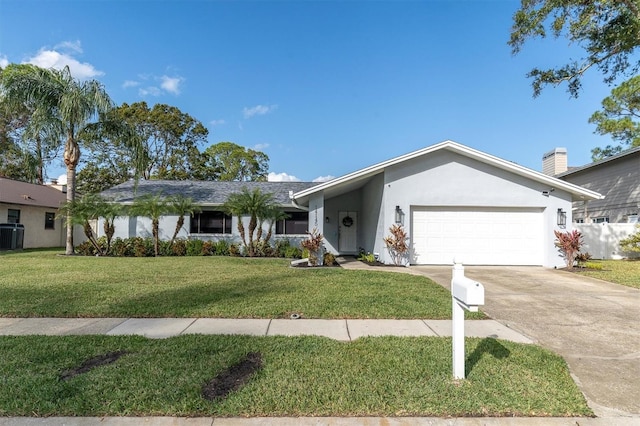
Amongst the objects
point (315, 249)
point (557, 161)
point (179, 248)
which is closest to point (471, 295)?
point (315, 249)

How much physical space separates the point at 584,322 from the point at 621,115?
81.3 feet

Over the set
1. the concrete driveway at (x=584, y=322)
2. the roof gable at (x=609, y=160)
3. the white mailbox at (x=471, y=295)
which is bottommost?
the concrete driveway at (x=584, y=322)

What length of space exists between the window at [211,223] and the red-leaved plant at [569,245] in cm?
1377

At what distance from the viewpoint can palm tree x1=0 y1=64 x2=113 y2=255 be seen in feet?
46.1

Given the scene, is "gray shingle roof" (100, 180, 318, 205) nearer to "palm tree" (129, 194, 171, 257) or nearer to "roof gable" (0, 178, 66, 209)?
"palm tree" (129, 194, 171, 257)

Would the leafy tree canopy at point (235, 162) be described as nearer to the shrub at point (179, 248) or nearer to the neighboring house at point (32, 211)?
the neighboring house at point (32, 211)

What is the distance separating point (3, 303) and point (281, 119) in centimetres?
1766

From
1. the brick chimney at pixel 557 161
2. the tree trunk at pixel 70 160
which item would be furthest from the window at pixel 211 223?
the brick chimney at pixel 557 161

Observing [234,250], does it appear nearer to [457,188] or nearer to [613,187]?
[457,188]

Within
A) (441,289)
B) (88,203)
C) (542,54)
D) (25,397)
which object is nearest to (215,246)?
(88,203)

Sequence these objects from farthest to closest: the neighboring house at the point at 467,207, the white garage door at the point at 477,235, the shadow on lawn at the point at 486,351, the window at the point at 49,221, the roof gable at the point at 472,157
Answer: the window at the point at 49,221, the white garage door at the point at 477,235, the neighboring house at the point at 467,207, the roof gable at the point at 472,157, the shadow on lawn at the point at 486,351

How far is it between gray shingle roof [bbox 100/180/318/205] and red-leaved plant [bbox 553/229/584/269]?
11.1m

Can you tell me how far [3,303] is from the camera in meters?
5.91

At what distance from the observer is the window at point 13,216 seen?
17769 millimetres
